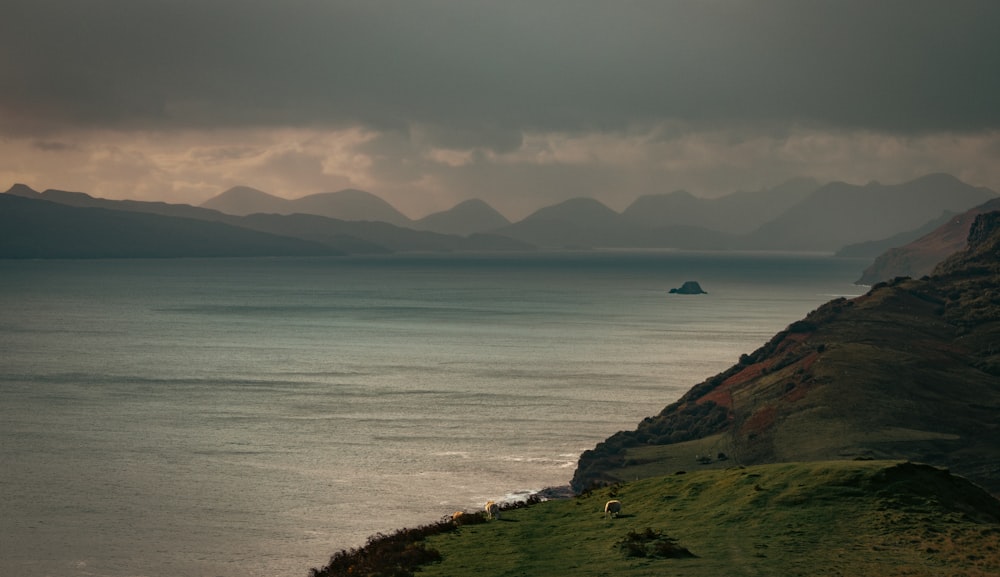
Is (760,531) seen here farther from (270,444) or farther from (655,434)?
(270,444)

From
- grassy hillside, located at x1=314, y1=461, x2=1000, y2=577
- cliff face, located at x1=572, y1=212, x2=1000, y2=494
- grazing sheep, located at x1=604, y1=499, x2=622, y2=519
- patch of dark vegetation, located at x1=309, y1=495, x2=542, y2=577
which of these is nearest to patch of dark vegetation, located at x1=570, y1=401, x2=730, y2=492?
cliff face, located at x1=572, y1=212, x2=1000, y2=494

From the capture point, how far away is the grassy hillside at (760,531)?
34094mm

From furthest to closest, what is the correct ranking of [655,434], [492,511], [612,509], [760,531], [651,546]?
[655,434], [492,511], [612,509], [760,531], [651,546]

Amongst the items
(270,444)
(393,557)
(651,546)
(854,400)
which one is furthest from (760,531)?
(270,444)

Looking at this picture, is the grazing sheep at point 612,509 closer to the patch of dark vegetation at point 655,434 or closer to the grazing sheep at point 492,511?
the grazing sheep at point 492,511

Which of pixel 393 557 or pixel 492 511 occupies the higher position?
pixel 492 511

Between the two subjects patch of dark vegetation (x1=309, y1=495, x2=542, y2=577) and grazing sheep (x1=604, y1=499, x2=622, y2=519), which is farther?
grazing sheep (x1=604, y1=499, x2=622, y2=519)

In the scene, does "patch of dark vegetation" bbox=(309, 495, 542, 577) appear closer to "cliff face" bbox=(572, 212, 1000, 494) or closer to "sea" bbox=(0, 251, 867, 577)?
"sea" bbox=(0, 251, 867, 577)

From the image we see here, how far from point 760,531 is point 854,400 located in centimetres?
7759

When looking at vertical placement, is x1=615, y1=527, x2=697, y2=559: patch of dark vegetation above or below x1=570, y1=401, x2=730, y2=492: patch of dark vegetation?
above

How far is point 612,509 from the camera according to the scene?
4381 centimetres

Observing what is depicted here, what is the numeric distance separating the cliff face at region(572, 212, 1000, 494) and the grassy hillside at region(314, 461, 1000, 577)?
48.2 metres

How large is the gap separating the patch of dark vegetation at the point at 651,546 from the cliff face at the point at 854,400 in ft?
177

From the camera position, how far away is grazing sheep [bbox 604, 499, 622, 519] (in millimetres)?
43656
